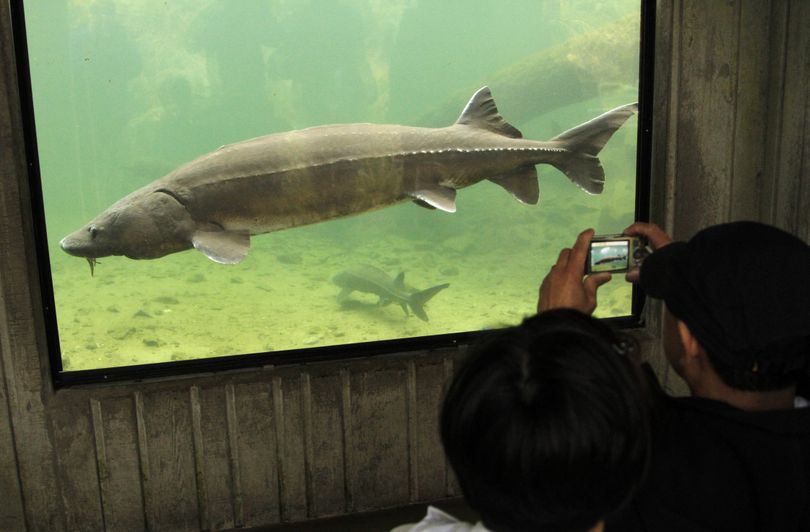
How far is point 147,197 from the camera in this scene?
323 cm

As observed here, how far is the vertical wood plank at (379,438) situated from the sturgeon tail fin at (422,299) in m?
0.38

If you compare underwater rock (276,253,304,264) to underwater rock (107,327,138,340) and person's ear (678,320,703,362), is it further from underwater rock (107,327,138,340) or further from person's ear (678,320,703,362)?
person's ear (678,320,703,362)

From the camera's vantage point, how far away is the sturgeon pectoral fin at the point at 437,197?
3.55 meters

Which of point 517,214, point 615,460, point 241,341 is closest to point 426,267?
point 517,214

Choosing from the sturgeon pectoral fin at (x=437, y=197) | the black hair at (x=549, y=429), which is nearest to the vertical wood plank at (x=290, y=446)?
the sturgeon pectoral fin at (x=437, y=197)

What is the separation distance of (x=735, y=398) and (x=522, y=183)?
99.4 inches

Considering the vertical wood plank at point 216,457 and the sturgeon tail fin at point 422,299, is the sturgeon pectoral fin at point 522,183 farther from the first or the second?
the vertical wood plank at point 216,457

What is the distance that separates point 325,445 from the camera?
11.7ft

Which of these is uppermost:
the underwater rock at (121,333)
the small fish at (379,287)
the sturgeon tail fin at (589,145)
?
the sturgeon tail fin at (589,145)

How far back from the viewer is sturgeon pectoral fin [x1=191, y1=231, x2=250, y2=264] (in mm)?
3252

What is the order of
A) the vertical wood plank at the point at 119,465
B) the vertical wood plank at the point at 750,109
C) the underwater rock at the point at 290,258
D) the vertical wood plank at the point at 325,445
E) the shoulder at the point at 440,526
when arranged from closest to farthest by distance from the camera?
the shoulder at the point at 440,526 < the vertical wood plank at the point at 119,465 < the vertical wood plank at the point at 325,445 < the vertical wood plank at the point at 750,109 < the underwater rock at the point at 290,258

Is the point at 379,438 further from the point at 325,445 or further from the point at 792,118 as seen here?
the point at 792,118

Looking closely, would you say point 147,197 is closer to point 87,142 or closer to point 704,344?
point 87,142

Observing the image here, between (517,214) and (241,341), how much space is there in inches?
70.1
